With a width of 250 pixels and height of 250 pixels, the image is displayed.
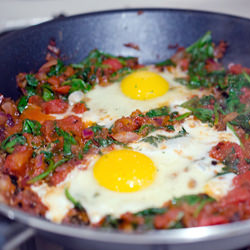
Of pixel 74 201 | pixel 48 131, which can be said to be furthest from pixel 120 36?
pixel 74 201

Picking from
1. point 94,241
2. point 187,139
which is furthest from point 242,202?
point 94,241

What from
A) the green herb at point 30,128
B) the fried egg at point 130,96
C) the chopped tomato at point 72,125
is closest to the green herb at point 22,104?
the green herb at point 30,128

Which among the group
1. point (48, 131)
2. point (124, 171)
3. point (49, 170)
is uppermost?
point (124, 171)

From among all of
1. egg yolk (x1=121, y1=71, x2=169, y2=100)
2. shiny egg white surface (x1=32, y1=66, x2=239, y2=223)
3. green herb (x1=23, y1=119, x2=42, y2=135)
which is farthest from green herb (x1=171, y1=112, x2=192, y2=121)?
green herb (x1=23, y1=119, x2=42, y2=135)

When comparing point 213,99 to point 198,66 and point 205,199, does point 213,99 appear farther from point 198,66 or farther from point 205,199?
point 205,199

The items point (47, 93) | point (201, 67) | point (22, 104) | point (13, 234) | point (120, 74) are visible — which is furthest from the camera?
point (201, 67)

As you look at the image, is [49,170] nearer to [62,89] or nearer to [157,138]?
[157,138]

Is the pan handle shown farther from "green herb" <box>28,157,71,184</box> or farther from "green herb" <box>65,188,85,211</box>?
"green herb" <box>28,157,71,184</box>

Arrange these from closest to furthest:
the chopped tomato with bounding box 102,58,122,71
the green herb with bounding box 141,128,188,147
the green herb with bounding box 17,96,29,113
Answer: the green herb with bounding box 141,128,188,147, the green herb with bounding box 17,96,29,113, the chopped tomato with bounding box 102,58,122,71

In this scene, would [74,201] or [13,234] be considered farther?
[74,201]
